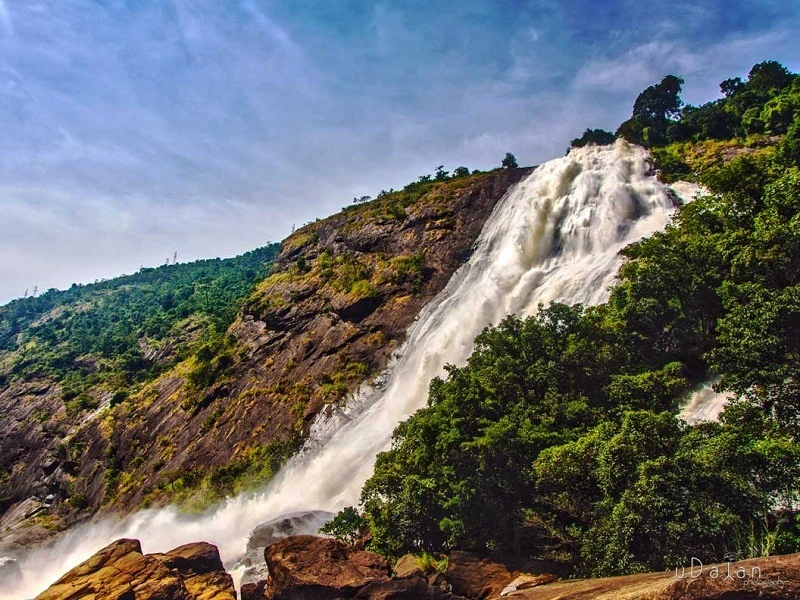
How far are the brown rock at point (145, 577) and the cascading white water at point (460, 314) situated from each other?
8.26 metres

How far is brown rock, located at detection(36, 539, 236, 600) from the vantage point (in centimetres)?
1752

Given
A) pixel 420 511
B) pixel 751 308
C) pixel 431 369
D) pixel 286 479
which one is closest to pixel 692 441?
pixel 751 308

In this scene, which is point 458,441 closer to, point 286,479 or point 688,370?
point 688,370

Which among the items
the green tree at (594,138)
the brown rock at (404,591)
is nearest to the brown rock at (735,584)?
the brown rock at (404,591)

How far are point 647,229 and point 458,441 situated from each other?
2659 cm

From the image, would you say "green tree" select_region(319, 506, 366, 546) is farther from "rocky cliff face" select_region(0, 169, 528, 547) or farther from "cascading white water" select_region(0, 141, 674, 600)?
"rocky cliff face" select_region(0, 169, 528, 547)

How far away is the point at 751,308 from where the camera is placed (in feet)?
54.0

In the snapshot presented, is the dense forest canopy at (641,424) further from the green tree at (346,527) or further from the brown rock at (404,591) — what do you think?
the brown rock at (404,591)

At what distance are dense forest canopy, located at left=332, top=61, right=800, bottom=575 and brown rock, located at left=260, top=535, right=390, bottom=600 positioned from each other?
2.12 m

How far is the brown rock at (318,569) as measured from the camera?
52.7 feet

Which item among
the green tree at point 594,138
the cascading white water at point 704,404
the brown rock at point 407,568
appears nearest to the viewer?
the brown rock at point 407,568

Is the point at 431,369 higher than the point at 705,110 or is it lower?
lower

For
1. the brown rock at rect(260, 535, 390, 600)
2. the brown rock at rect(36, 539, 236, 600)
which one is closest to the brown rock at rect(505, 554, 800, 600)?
the brown rock at rect(260, 535, 390, 600)

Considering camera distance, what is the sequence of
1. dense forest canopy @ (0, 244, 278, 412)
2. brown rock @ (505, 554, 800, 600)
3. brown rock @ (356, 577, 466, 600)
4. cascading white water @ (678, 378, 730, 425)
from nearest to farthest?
brown rock @ (505, 554, 800, 600), brown rock @ (356, 577, 466, 600), cascading white water @ (678, 378, 730, 425), dense forest canopy @ (0, 244, 278, 412)
